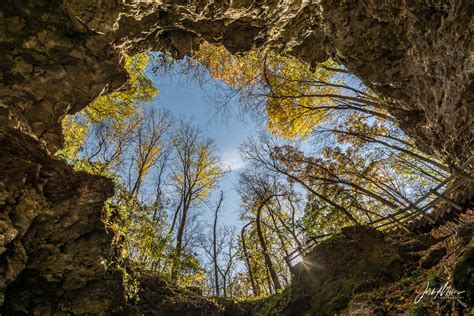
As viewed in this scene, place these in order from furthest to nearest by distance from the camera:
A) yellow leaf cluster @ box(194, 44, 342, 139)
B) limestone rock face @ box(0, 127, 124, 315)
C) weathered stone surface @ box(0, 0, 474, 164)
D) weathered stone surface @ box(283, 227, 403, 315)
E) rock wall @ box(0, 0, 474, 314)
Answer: yellow leaf cluster @ box(194, 44, 342, 139)
weathered stone surface @ box(283, 227, 403, 315)
weathered stone surface @ box(0, 0, 474, 164)
rock wall @ box(0, 0, 474, 314)
limestone rock face @ box(0, 127, 124, 315)

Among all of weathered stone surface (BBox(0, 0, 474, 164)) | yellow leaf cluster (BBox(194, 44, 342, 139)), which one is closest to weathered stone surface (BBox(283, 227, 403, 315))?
weathered stone surface (BBox(0, 0, 474, 164))

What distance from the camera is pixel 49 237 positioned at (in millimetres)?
4746

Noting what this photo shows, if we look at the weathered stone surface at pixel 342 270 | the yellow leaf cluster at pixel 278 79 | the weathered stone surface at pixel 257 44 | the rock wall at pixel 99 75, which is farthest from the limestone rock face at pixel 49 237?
the yellow leaf cluster at pixel 278 79

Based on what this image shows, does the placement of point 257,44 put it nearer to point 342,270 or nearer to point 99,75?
point 99,75

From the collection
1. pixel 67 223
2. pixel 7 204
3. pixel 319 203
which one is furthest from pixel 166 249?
pixel 7 204

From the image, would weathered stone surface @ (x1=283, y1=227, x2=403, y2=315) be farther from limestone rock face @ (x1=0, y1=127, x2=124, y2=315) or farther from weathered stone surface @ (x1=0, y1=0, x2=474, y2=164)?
limestone rock face @ (x1=0, y1=127, x2=124, y2=315)

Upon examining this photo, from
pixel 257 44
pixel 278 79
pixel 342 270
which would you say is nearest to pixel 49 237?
pixel 257 44

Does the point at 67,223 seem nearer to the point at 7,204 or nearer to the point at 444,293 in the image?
the point at 7,204

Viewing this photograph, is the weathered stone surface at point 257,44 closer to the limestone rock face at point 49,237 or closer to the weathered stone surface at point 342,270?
the limestone rock face at point 49,237

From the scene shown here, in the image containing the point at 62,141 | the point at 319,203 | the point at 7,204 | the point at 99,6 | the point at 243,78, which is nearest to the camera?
the point at 7,204

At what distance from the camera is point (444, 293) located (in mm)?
3375

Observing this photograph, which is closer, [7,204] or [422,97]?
[7,204]

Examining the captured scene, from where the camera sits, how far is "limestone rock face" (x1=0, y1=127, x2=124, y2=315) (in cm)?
383

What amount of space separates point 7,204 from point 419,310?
546 cm
